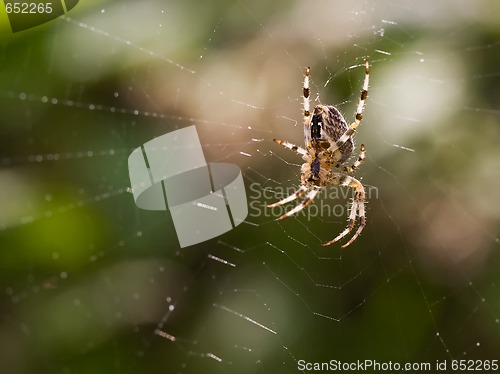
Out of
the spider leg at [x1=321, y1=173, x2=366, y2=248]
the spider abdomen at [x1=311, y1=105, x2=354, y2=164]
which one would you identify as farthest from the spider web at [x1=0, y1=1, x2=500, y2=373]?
the spider abdomen at [x1=311, y1=105, x2=354, y2=164]

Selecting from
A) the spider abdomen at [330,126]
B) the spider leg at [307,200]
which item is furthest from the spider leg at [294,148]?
the spider leg at [307,200]

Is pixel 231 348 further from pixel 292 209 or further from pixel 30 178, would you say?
pixel 30 178

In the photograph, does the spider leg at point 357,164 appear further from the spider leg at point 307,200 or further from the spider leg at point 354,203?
the spider leg at point 307,200

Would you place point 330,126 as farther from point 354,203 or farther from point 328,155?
point 354,203

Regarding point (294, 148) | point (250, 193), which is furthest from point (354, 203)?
point (250, 193)

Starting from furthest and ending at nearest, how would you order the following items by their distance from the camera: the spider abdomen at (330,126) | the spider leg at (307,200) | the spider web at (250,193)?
the spider leg at (307,200)
the spider abdomen at (330,126)
the spider web at (250,193)

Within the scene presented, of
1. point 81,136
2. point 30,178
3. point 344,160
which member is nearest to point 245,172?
point 344,160
